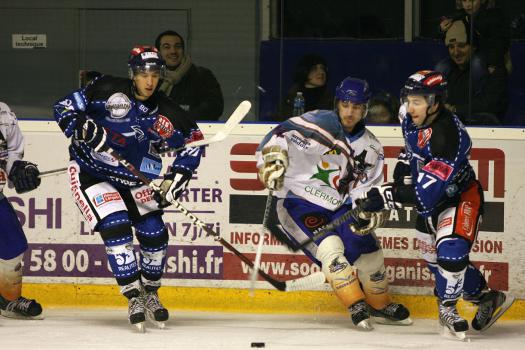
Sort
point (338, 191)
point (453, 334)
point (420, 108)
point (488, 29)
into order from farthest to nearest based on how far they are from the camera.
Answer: point (488, 29)
point (338, 191)
point (453, 334)
point (420, 108)

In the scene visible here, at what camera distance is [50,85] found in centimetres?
637

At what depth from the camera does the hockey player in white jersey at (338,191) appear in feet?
18.6

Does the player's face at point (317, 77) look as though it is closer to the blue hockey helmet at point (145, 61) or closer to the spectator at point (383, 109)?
the spectator at point (383, 109)

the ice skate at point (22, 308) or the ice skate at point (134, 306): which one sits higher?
→ the ice skate at point (134, 306)

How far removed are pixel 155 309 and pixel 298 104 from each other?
122 centimetres

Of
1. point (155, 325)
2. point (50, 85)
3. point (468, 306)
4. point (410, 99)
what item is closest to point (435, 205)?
point (410, 99)

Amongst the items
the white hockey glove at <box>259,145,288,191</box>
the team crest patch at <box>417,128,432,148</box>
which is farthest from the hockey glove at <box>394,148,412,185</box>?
the white hockey glove at <box>259,145,288,191</box>

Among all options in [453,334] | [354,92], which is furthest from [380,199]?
[453,334]

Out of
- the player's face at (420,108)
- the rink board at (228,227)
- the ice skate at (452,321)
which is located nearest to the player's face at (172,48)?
the rink board at (228,227)

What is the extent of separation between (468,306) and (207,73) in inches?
63.7

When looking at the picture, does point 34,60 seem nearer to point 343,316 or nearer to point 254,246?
point 254,246

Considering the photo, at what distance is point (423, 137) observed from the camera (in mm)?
5332

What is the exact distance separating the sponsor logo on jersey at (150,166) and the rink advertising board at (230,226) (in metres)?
0.45

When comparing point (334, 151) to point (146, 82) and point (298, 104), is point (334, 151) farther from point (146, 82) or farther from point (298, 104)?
point (146, 82)
